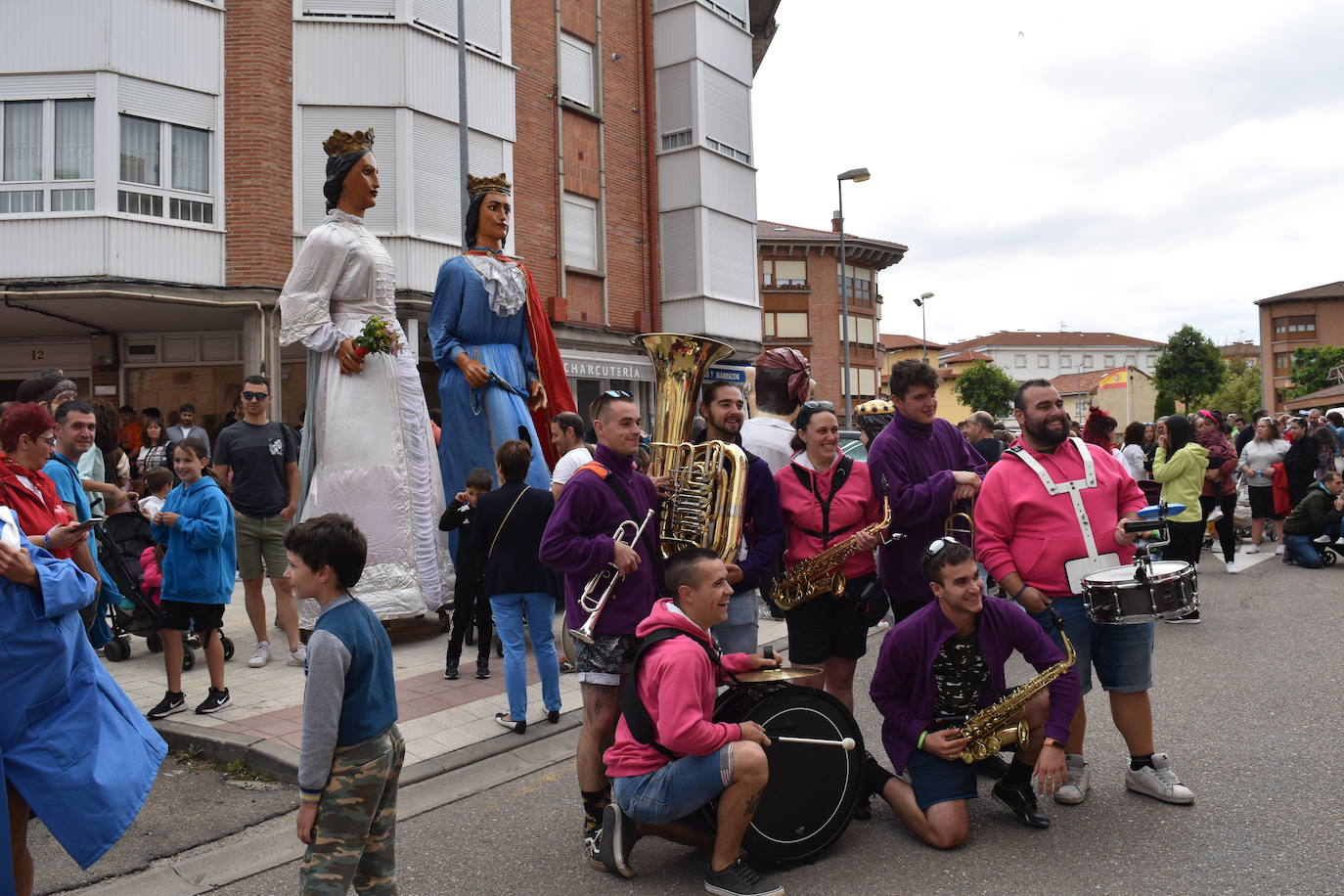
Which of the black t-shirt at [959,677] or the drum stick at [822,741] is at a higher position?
the black t-shirt at [959,677]

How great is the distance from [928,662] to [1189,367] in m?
65.5

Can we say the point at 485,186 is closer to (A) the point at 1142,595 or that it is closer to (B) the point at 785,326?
(A) the point at 1142,595

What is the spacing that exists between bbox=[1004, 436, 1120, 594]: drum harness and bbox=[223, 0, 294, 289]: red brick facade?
13456 mm

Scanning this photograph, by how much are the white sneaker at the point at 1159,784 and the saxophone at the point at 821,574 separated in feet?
4.98

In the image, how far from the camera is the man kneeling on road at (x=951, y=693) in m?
4.01

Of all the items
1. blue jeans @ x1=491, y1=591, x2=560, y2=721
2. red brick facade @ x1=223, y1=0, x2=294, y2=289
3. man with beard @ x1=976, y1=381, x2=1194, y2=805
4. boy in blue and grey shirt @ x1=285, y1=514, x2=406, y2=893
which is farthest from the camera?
red brick facade @ x1=223, y1=0, x2=294, y2=289

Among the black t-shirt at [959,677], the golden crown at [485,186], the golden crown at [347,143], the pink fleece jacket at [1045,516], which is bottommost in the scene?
the black t-shirt at [959,677]

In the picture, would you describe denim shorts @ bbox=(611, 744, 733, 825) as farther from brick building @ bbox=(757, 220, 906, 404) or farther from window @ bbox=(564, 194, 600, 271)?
brick building @ bbox=(757, 220, 906, 404)

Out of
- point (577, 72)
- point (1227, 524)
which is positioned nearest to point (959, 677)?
point (1227, 524)

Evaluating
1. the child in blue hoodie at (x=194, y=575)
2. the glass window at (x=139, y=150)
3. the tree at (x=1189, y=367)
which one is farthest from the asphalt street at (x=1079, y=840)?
the tree at (x=1189, y=367)

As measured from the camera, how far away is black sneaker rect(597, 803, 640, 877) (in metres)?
3.71

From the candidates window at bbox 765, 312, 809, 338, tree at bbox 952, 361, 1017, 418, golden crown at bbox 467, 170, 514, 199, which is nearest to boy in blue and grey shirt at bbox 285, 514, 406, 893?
golden crown at bbox 467, 170, 514, 199

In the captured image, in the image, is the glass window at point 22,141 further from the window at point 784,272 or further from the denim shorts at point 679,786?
the window at point 784,272

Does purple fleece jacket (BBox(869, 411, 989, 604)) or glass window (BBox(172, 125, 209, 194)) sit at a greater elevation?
glass window (BBox(172, 125, 209, 194))
